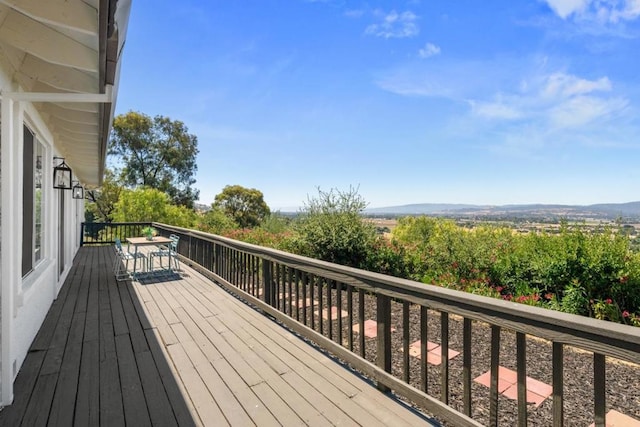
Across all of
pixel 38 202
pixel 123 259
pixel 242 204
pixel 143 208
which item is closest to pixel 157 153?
pixel 242 204

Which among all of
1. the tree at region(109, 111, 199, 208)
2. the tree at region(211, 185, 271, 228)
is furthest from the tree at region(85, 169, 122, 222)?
the tree at region(211, 185, 271, 228)

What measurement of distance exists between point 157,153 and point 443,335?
23.0 metres

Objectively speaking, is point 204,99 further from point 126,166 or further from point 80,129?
point 126,166

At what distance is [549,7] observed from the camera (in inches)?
251

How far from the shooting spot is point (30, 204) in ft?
10.1

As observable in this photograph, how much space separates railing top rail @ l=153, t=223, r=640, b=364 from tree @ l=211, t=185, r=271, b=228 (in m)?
25.6

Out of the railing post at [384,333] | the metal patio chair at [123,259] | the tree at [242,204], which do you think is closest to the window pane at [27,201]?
the metal patio chair at [123,259]

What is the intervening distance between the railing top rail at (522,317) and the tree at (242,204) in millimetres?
25624

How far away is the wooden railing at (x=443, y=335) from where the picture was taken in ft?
3.94

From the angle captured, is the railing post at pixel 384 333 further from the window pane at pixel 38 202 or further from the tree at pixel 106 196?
the tree at pixel 106 196

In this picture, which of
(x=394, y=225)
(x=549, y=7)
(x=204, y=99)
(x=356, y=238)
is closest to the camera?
(x=356, y=238)

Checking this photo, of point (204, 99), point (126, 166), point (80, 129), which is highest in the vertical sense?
point (204, 99)

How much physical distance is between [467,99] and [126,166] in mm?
19356

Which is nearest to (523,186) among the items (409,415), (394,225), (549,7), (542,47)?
(394,225)
